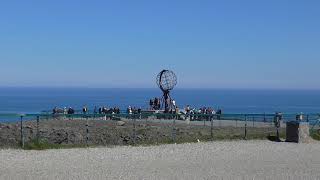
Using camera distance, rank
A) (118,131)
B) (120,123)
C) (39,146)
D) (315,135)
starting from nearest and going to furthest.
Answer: (39,146) < (315,135) < (118,131) < (120,123)

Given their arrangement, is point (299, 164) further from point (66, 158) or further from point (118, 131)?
point (118, 131)

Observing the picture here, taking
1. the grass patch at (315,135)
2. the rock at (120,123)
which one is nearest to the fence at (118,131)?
the rock at (120,123)

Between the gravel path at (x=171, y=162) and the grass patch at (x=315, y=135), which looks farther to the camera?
the grass patch at (x=315, y=135)

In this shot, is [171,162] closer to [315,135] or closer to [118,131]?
[315,135]

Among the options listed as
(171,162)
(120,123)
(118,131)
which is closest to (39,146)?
(171,162)

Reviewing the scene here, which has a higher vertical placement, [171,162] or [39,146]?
[39,146]

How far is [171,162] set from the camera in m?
17.3

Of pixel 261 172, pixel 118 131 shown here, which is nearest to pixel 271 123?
pixel 118 131

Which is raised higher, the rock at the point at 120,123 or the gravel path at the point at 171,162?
the rock at the point at 120,123

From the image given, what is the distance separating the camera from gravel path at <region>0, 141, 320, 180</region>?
14664 millimetres

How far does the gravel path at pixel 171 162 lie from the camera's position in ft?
48.1

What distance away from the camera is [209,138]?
24.4 m

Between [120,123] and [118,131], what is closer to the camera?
[118,131]

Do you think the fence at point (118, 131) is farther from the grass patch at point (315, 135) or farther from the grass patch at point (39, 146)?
the grass patch at point (315, 135)
